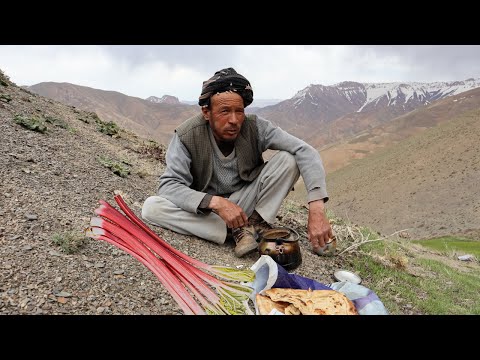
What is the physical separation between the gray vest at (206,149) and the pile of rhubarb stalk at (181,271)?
27.7 inches

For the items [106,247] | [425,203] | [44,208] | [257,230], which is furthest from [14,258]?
[425,203]

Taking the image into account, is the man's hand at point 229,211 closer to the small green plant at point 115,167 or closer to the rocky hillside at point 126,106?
the small green plant at point 115,167

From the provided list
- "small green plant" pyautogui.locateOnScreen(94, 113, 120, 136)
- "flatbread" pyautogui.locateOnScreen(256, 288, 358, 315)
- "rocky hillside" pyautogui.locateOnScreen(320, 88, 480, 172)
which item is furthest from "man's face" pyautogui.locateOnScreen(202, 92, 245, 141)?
"rocky hillside" pyautogui.locateOnScreen(320, 88, 480, 172)

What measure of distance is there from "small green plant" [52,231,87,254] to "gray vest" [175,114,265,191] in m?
1.11

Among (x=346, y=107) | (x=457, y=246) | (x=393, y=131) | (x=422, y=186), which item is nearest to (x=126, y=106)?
(x=393, y=131)

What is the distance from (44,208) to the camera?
3.22m

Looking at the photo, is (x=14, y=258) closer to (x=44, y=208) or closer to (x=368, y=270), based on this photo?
(x=44, y=208)

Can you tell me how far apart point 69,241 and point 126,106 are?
121300 mm

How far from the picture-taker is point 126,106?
383ft

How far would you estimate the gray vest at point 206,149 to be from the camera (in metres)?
3.27

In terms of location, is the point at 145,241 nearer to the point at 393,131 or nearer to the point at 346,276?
the point at 346,276
